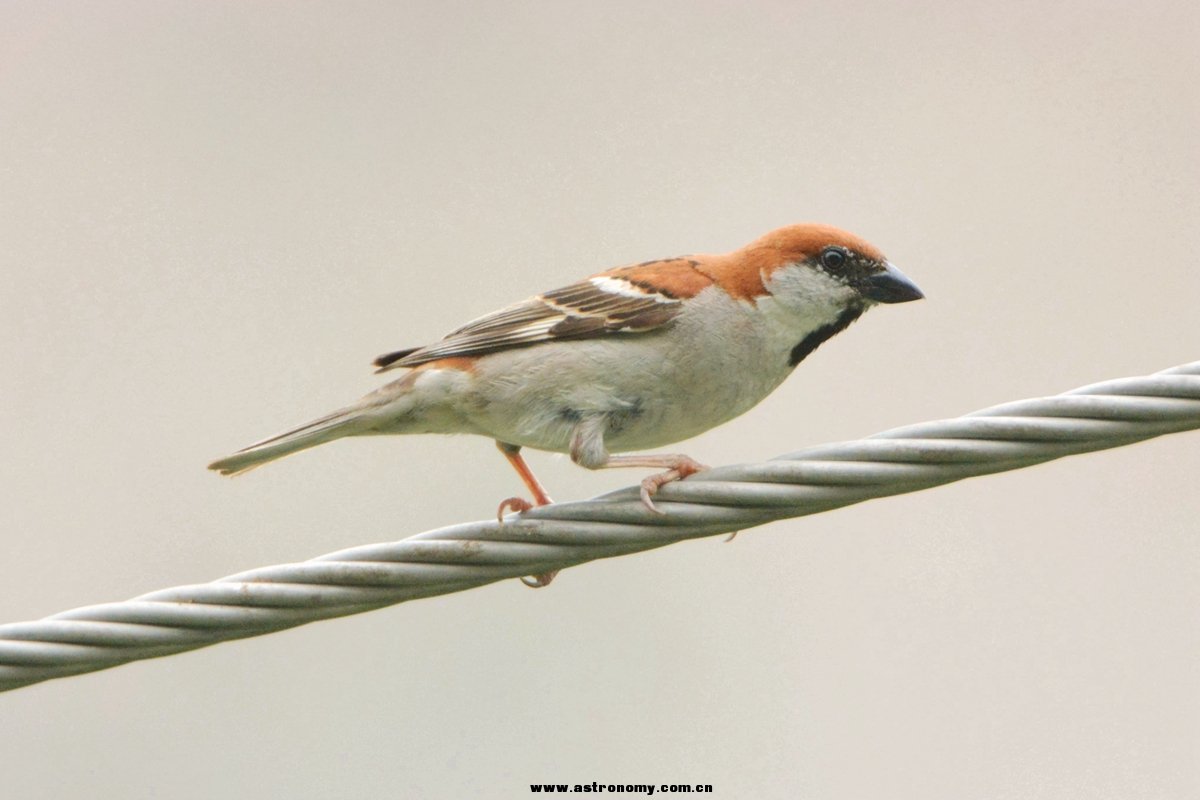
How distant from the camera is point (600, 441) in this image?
4.85 m

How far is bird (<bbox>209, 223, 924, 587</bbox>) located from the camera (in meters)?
4.89

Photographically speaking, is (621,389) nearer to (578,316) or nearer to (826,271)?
(578,316)

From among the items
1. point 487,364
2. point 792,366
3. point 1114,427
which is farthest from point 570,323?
point 1114,427

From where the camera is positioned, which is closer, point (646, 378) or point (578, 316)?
point (646, 378)

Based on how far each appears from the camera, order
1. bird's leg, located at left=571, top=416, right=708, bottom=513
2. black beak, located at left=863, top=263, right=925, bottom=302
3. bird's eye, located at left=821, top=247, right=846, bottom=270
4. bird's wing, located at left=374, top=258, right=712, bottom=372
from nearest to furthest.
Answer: bird's leg, located at left=571, top=416, right=708, bottom=513
bird's wing, located at left=374, top=258, right=712, bottom=372
black beak, located at left=863, top=263, right=925, bottom=302
bird's eye, located at left=821, top=247, right=846, bottom=270

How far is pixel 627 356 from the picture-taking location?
4.95 metres

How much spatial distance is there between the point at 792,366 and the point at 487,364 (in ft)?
4.16

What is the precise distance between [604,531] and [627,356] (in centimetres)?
144

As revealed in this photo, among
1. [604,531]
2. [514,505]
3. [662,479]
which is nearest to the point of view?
[604,531]

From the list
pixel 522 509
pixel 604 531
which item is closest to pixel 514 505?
pixel 522 509

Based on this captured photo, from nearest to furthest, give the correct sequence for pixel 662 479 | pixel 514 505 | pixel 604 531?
pixel 604 531
pixel 662 479
pixel 514 505

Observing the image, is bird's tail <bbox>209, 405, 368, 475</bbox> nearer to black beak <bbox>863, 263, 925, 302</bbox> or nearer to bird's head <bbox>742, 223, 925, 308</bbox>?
bird's head <bbox>742, 223, 925, 308</bbox>

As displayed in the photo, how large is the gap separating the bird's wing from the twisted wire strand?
4.97ft

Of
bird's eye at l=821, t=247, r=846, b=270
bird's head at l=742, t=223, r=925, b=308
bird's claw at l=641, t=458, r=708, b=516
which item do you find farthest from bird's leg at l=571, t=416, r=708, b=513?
bird's eye at l=821, t=247, r=846, b=270
